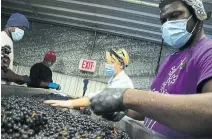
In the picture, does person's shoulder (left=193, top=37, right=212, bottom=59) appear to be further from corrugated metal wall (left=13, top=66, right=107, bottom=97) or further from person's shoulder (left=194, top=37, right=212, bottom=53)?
corrugated metal wall (left=13, top=66, right=107, bottom=97)

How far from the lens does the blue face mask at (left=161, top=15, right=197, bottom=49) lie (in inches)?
65.4

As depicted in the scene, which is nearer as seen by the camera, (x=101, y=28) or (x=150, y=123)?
(x=150, y=123)

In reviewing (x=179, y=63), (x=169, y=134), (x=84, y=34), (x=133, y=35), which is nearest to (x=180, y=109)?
(x=169, y=134)

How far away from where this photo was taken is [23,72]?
5969 millimetres

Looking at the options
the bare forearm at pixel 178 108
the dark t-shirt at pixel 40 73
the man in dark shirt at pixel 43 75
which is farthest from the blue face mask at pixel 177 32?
the dark t-shirt at pixel 40 73

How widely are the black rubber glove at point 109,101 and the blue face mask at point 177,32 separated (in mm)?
764

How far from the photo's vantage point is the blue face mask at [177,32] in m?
1.66

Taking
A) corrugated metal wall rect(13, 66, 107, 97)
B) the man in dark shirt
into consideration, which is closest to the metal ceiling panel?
the man in dark shirt

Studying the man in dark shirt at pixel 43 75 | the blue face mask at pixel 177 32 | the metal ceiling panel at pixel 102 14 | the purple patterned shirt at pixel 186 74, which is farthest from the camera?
the metal ceiling panel at pixel 102 14

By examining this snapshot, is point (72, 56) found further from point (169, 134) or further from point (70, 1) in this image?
point (169, 134)

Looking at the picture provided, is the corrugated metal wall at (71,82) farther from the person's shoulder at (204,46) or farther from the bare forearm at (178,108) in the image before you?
the bare forearm at (178,108)

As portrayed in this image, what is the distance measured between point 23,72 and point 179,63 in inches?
199

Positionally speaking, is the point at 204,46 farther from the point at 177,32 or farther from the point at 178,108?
the point at 178,108

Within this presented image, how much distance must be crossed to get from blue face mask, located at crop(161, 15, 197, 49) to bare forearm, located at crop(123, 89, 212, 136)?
27.6 inches
